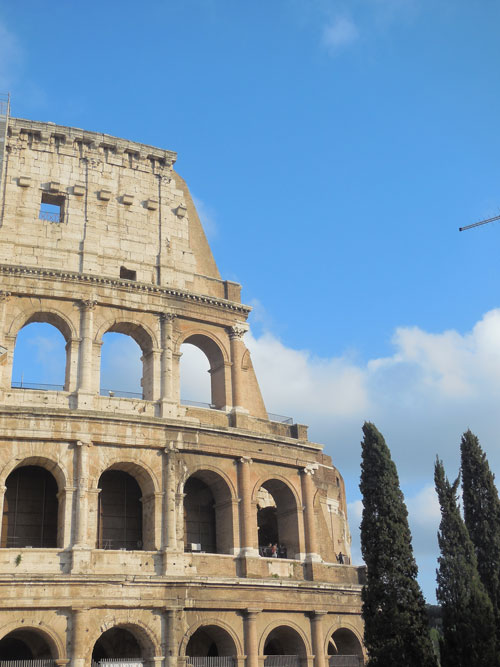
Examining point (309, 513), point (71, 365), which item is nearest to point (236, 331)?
point (71, 365)

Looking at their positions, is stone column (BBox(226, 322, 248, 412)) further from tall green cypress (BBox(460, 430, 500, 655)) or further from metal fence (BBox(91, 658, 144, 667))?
metal fence (BBox(91, 658, 144, 667))

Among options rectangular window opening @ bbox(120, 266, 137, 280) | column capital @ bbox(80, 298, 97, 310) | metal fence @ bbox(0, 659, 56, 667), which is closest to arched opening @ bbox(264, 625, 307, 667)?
metal fence @ bbox(0, 659, 56, 667)

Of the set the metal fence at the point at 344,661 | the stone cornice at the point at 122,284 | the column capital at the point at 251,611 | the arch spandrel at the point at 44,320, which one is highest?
the stone cornice at the point at 122,284

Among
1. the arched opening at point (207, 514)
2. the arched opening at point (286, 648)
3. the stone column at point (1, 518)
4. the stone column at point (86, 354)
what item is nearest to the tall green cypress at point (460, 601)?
the arched opening at point (286, 648)

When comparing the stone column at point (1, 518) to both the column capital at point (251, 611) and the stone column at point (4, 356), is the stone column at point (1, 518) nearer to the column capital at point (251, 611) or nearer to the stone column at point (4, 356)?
the stone column at point (4, 356)

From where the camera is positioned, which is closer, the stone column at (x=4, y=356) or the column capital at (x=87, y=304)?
the stone column at (x=4, y=356)

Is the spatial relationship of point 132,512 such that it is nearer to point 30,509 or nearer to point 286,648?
point 30,509

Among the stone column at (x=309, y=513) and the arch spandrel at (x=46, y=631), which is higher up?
the stone column at (x=309, y=513)
